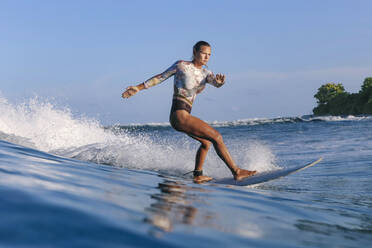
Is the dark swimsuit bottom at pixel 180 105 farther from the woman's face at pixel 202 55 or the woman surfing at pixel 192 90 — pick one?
the woman's face at pixel 202 55

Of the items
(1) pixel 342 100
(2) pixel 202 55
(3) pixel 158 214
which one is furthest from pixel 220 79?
(1) pixel 342 100

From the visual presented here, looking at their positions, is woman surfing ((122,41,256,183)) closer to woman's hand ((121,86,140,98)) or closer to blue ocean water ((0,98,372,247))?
woman's hand ((121,86,140,98))

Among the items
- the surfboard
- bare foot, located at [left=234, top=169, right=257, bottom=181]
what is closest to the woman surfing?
bare foot, located at [left=234, top=169, right=257, bottom=181]

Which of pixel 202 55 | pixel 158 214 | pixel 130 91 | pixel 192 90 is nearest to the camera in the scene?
pixel 158 214

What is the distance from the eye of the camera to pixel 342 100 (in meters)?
74.1

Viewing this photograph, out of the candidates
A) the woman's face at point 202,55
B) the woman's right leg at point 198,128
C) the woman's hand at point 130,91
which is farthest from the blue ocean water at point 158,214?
the woman's face at point 202,55

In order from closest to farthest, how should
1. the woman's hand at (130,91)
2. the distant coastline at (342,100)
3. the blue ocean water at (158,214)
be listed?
the blue ocean water at (158,214) < the woman's hand at (130,91) < the distant coastline at (342,100)

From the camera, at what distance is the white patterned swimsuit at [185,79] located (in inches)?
242

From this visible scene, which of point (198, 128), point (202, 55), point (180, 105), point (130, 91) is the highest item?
point (202, 55)

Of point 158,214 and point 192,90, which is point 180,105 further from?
point 158,214

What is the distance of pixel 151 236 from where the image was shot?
81.7 inches

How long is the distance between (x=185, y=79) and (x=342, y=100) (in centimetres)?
7380

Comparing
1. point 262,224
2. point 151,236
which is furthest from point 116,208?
point 262,224

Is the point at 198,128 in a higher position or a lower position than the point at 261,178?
higher
